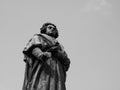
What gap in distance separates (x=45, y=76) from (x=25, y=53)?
3.63 feet

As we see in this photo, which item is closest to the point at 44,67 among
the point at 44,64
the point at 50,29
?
the point at 44,64

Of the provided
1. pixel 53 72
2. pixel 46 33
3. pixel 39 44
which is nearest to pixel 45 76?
pixel 53 72

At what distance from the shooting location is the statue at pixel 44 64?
37.8ft

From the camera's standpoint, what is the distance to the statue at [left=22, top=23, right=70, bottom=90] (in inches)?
453

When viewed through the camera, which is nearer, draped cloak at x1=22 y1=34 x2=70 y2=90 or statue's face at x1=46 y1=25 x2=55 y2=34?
draped cloak at x1=22 y1=34 x2=70 y2=90

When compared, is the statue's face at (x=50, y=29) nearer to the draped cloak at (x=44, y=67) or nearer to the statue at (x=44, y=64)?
the statue at (x=44, y=64)

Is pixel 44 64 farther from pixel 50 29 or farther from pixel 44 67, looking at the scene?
pixel 50 29

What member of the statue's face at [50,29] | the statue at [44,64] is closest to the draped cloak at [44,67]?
the statue at [44,64]

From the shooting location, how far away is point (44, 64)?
11.8 m

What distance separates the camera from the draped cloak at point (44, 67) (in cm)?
1149

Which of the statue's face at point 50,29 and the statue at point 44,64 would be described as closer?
the statue at point 44,64

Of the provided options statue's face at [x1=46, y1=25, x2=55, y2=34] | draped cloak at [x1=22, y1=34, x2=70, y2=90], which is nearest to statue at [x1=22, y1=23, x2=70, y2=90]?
draped cloak at [x1=22, y1=34, x2=70, y2=90]

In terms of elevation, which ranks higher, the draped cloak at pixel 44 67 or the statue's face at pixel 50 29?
the statue's face at pixel 50 29

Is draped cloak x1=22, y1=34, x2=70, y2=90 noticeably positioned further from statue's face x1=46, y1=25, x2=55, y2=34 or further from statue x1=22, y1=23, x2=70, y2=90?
statue's face x1=46, y1=25, x2=55, y2=34
